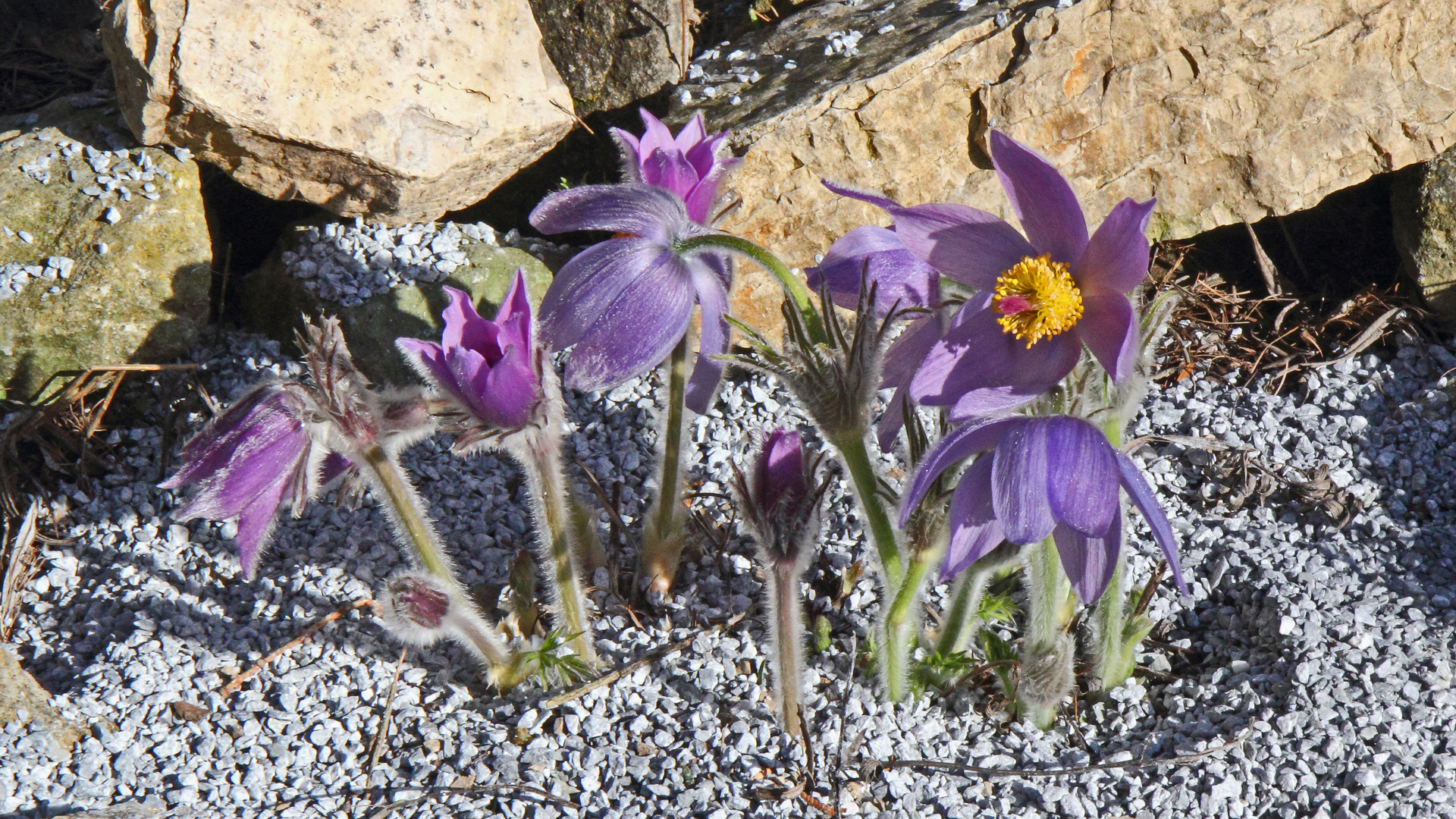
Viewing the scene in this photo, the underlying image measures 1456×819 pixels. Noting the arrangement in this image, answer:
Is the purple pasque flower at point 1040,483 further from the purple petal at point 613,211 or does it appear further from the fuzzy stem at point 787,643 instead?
the purple petal at point 613,211

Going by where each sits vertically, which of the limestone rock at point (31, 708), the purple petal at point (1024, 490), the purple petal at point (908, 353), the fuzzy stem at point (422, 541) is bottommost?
the limestone rock at point (31, 708)

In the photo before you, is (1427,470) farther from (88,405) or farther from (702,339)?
(88,405)

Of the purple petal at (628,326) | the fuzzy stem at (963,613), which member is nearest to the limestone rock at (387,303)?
the purple petal at (628,326)

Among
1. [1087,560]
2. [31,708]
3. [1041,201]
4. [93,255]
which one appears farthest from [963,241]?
[93,255]

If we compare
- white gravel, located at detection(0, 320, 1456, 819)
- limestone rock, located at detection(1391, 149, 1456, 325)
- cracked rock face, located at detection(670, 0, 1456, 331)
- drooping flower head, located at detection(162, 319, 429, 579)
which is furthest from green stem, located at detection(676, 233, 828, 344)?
limestone rock, located at detection(1391, 149, 1456, 325)

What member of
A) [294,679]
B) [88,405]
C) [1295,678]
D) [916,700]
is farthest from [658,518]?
[88,405]
